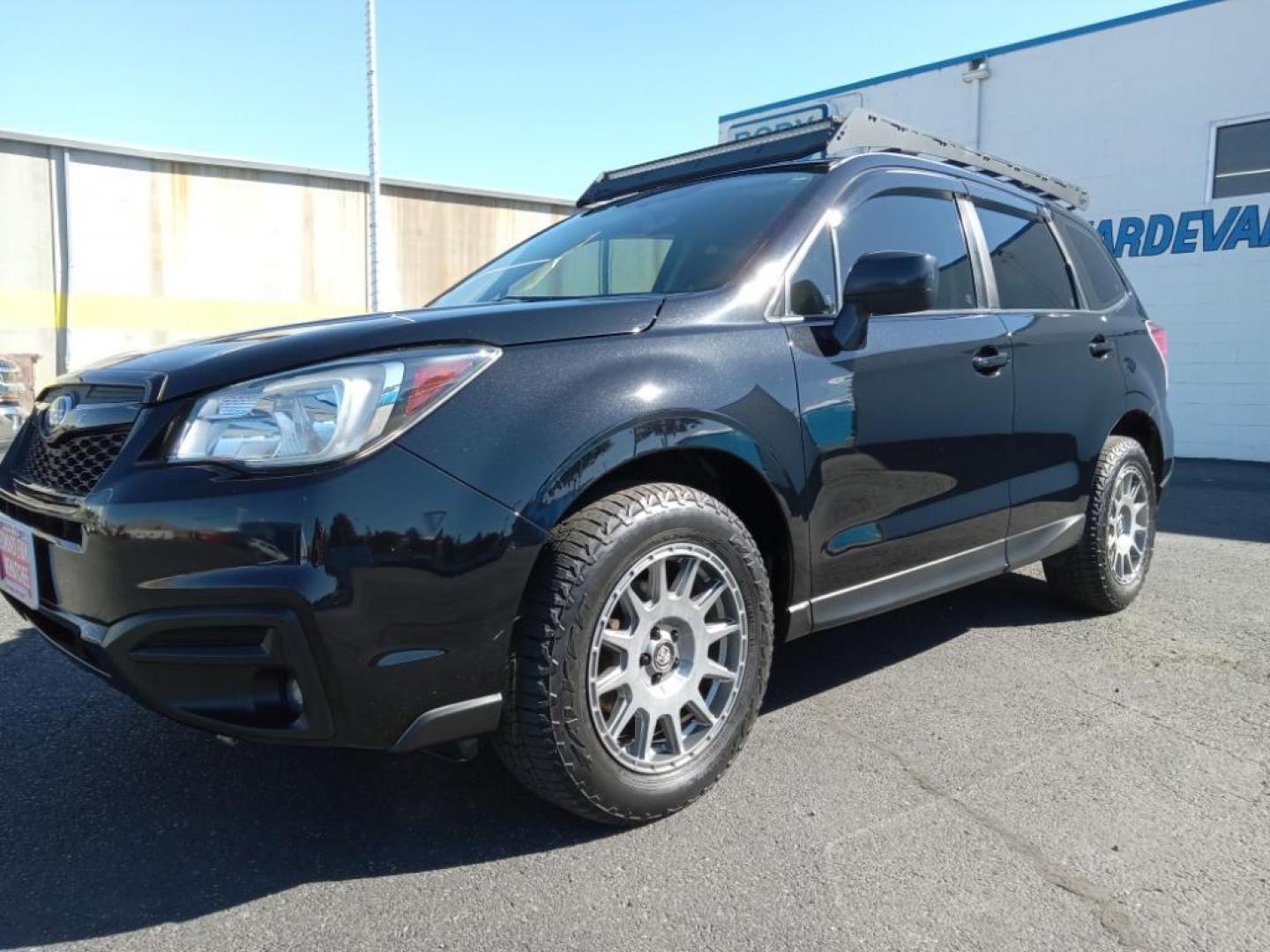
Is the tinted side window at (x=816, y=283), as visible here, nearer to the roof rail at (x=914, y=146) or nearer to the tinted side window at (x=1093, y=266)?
the roof rail at (x=914, y=146)

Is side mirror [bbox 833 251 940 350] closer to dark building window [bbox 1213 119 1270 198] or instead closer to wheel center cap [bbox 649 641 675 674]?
wheel center cap [bbox 649 641 675 674]

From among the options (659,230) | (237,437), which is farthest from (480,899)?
(659,230)

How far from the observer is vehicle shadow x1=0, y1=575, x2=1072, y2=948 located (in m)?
1.97

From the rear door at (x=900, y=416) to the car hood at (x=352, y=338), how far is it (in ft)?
2.03

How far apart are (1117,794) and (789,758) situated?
0.87 meters

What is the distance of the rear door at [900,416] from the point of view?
2613 mm

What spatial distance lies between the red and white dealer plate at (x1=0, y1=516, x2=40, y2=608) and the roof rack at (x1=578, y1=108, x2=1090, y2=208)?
2.37 meters

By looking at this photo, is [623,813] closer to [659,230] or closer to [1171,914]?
[1171,914]

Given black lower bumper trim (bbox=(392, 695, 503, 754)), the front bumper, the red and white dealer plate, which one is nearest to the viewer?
the front bumper

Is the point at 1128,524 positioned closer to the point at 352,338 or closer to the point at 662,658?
the point at 662,658

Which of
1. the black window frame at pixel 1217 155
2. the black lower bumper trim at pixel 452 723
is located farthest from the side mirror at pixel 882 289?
the black window frame at pixel 1217 155

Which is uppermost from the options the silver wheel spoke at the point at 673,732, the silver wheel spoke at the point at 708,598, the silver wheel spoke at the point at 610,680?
the silver wheel spoke at the point at 708,598

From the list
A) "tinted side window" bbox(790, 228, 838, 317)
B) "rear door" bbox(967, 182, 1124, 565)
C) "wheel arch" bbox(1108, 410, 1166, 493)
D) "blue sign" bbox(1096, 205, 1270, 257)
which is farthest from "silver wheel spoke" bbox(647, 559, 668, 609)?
"blue sign" bbox(1096, 205, 1270, 257)

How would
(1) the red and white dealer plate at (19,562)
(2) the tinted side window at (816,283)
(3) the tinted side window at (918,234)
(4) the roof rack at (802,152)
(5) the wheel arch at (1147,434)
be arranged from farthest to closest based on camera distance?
(5) the wheel arch at (1147,434)
(4) the roof rack at (802,152)
(3) the tinted side window at (918,234)
(2) the tinted side window at (816,283)
(1) the red and white dealer plate at (19,562)
